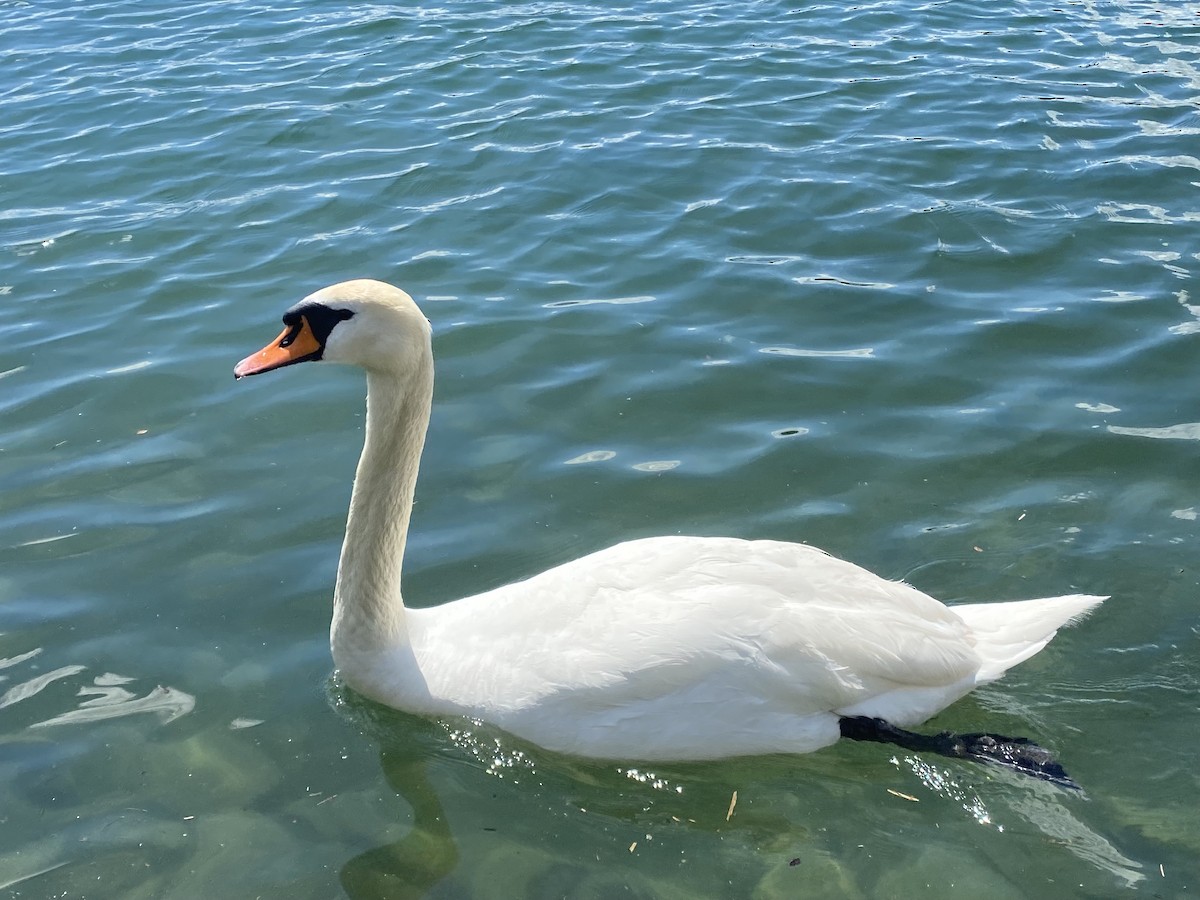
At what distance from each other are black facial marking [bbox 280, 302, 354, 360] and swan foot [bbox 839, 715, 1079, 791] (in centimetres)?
239

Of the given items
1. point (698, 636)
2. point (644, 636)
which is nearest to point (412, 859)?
point (644, 636)

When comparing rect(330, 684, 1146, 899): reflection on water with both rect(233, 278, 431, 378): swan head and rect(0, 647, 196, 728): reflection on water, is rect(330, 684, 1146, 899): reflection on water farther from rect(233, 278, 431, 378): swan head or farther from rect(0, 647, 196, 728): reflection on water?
rect(233, 278, 431, 378): swan head

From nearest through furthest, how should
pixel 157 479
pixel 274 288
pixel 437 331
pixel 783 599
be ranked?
pixel 783 599 → pixel 157 479 → pixel 437 331 → pixel 274 288

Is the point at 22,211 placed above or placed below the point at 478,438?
above

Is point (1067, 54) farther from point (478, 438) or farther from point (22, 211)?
point (22, 211)

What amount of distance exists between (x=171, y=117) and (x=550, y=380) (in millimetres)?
6239

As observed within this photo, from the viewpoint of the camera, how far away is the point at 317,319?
4.91 m

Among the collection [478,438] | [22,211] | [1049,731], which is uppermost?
[22,211]

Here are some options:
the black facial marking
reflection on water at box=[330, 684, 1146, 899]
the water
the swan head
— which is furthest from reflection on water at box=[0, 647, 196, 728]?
the black facial marking

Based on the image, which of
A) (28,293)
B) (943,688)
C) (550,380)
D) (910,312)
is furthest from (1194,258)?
(28,293)

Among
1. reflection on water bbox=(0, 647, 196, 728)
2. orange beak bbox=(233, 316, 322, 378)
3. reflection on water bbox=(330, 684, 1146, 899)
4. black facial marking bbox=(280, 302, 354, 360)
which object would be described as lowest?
reflection on water bbox=(330, 684, 1146, 899)

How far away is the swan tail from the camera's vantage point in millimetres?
5215

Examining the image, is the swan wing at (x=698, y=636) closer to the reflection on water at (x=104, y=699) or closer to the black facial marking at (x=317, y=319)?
the reflection on water at (x=104, y=699)

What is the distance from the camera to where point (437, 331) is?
833 centimetres
